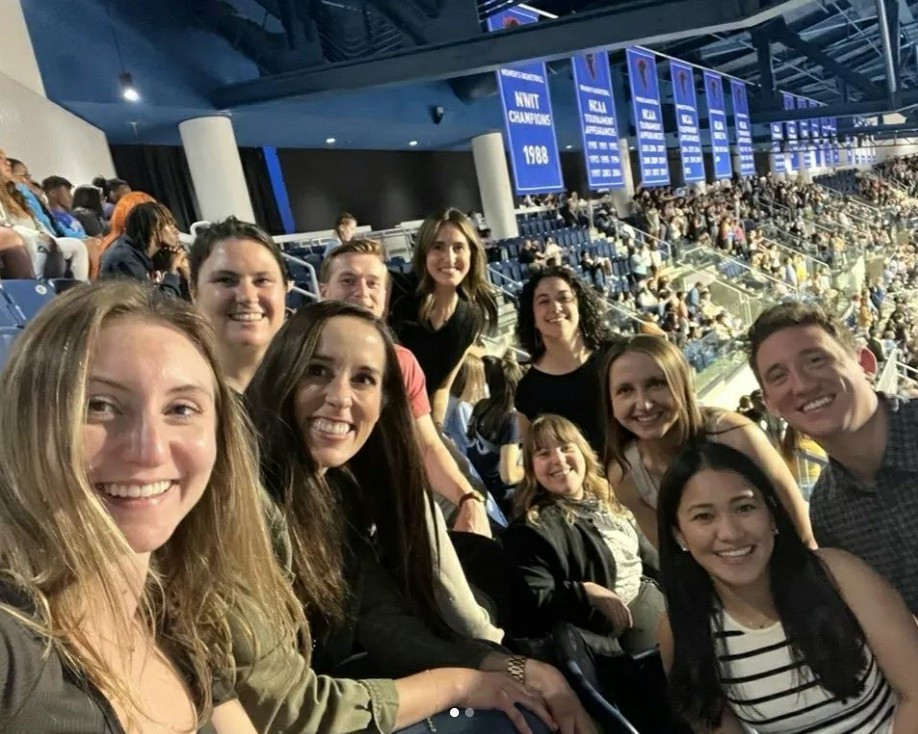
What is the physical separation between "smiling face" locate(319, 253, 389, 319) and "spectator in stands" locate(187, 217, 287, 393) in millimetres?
421

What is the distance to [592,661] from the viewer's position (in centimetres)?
154

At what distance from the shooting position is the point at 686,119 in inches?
321

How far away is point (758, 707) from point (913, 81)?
813 inches

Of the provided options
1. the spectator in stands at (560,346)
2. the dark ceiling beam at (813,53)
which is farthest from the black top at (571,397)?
the dark ceiling beam at (813,53)

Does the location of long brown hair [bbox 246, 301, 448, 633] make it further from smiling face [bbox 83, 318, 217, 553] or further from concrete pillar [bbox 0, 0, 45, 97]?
concrete pillar [bbox 0, 0, 45, 97]

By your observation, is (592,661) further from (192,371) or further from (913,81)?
(913,81)

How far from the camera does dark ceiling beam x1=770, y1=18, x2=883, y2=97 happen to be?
10539 millimetres

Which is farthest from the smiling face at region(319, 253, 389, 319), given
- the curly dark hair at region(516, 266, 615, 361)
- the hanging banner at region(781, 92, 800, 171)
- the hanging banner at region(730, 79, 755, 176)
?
the hanging banner at region(781, 92, 800, 171)

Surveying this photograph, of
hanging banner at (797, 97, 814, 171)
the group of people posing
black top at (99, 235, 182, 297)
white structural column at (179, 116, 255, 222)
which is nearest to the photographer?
the group of people posing

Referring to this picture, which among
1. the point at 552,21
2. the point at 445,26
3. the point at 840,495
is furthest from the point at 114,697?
the point at 445,26

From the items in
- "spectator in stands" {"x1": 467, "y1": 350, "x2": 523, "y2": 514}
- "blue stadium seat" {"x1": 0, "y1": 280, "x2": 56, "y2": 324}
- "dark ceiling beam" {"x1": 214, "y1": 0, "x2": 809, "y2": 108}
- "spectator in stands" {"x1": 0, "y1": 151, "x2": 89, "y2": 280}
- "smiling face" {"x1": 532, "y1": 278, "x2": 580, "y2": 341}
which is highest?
"dark ceiling beam" {"x1": 214, "y1": 0, "x2": 809, "y2": 108}

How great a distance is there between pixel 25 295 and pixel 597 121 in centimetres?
461

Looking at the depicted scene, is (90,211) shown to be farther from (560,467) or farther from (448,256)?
(560,467)

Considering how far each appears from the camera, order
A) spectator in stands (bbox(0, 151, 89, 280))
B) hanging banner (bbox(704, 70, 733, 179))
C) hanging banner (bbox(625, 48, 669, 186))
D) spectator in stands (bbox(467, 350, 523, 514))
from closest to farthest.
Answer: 1. spectator in stands (bbox(467, 350, 523, 514))
2. spectator in stands (bbox(0, 151, 89, 280))
3. hanging banner (bbox(625, 48, 669, 186))
4. hanging banner (bbox(704, 70, 733, 179))
